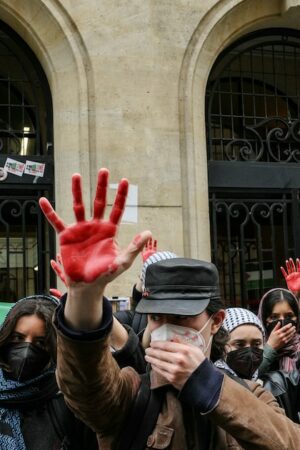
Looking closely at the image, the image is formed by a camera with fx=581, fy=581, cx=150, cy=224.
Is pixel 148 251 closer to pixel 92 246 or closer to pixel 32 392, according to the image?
pixel 32 392

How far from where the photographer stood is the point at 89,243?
157cm

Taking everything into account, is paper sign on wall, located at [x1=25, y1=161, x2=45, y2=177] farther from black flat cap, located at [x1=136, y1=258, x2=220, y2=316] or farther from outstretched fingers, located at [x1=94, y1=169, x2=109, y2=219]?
outstretched fingers, located at [x1=94, y1=169, x2=109, y2=219]

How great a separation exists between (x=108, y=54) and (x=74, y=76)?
1.40 ft

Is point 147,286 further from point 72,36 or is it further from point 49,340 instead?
point 72,36

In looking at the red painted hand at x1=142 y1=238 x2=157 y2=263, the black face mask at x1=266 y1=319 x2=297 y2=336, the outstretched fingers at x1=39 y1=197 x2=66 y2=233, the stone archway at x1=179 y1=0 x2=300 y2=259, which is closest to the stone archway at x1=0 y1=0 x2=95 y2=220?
the stone archway at x1=179 y1=0 x2=300 y2=259

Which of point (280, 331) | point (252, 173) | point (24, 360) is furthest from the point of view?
point (252, 173)

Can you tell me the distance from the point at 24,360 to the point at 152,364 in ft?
2.89

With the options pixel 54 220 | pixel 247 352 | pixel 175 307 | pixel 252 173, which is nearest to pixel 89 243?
pixel 54 220

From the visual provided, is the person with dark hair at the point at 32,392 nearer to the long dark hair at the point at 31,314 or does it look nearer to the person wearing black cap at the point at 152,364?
the long dark hair at the point at 31,314

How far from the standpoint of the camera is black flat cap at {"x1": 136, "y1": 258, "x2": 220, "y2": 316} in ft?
5.83

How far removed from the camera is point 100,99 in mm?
6070

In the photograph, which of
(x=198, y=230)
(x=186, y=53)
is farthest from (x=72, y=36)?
(x=198, y=230)

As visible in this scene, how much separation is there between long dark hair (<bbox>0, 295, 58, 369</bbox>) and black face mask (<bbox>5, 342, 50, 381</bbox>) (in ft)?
0.11

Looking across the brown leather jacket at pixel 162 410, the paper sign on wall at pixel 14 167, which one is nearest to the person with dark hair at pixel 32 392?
the brown leather jacket at pixel 162 410
